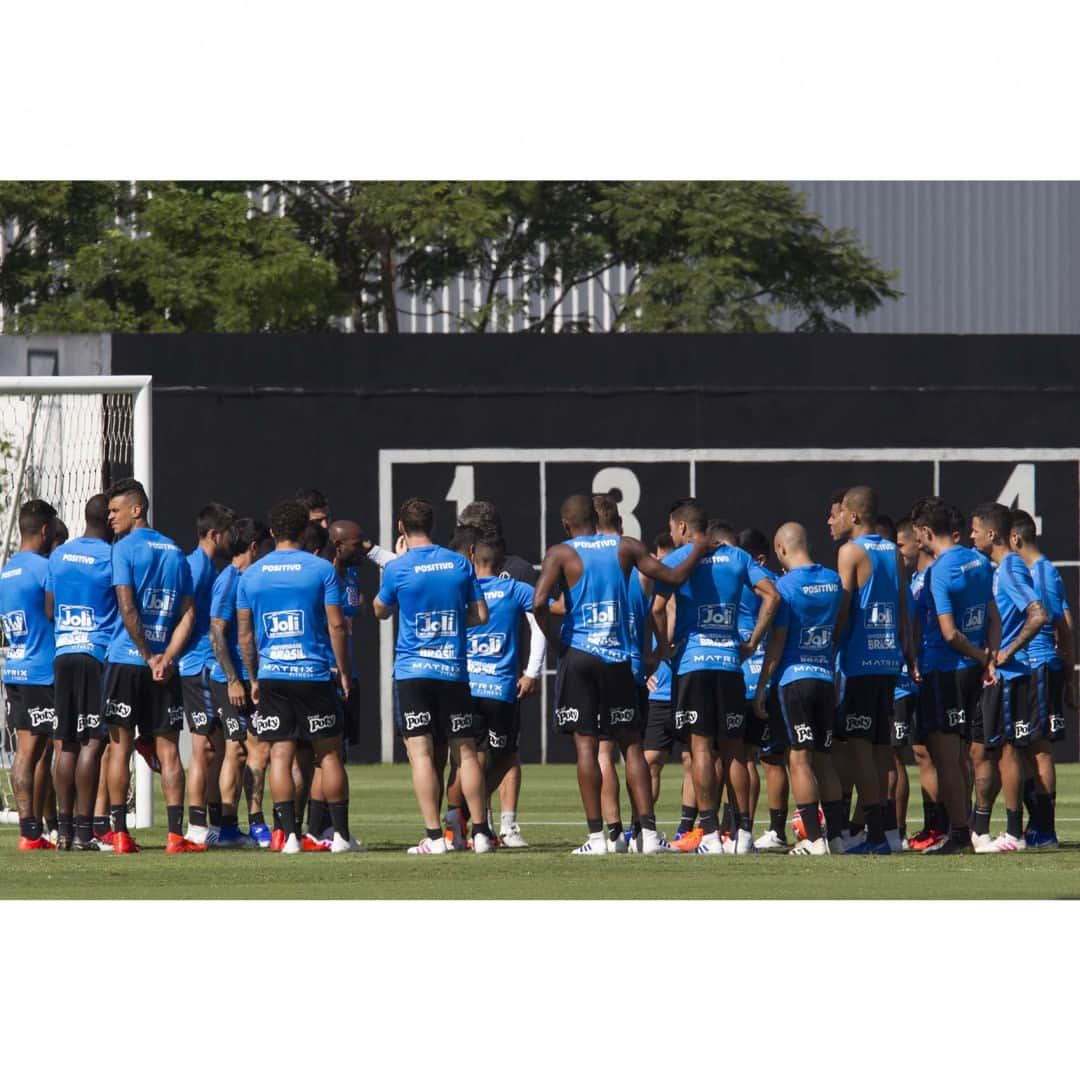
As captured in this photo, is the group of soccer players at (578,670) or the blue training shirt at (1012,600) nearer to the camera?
the group of soccer players at (578,670)

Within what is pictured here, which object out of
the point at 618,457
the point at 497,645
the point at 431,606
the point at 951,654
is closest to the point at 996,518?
the point at 951,654

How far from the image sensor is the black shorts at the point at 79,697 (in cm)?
1334

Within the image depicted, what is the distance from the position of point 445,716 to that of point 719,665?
1547 millimetres

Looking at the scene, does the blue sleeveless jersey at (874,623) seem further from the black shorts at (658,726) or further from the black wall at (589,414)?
the black wall at (589,414)

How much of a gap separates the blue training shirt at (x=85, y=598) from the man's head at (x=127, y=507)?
22 cm

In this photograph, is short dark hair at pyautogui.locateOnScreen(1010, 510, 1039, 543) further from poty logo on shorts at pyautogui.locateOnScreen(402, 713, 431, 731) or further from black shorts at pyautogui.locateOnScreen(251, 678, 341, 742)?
Answer: black shorts at pyautogui.locateOnScreen(251, 678, 341, 742)

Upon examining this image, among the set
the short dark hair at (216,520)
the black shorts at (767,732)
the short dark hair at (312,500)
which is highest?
the short dark hair at (312,500)

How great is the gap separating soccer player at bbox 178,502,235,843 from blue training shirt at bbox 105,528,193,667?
379 millimetres

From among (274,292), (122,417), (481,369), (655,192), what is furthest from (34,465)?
(655,192)

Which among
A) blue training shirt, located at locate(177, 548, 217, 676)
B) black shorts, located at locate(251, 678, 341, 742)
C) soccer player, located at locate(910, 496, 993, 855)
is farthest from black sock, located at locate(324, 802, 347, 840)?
soccer player, located at locate(910, 496, 993, 855)

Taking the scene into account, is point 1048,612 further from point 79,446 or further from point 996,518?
point 79,446

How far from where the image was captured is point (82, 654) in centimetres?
1340

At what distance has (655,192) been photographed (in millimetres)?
39188

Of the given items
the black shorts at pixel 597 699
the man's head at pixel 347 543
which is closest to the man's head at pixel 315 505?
the man's head at pixel 347 543
